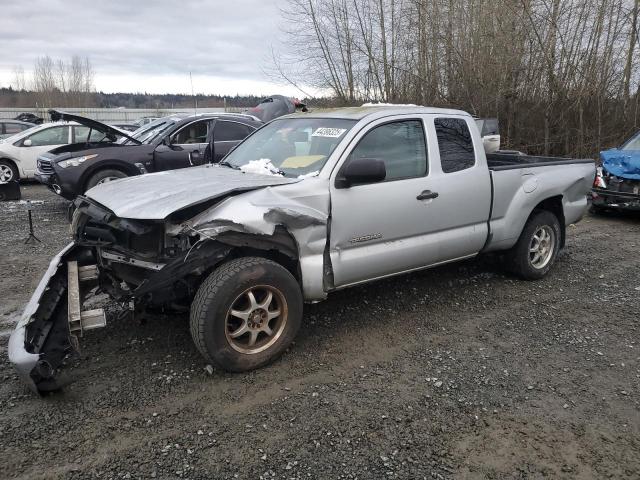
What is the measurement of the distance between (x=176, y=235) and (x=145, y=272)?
0.49 metres

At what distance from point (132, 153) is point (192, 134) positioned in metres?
1.22

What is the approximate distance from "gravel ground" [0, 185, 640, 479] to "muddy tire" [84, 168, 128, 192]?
3937mm

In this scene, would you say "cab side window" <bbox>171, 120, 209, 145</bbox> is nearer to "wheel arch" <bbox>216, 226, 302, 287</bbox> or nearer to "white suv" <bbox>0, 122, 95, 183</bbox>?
"white suv" <bbox>0, 122, 95, 183</bbox>

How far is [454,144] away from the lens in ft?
15.8

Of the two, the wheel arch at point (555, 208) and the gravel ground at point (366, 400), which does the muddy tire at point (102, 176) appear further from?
the wheel arch at point (555, 208)

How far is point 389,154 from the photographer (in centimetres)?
432

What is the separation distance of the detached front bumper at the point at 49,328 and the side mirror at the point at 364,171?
6.61 feet

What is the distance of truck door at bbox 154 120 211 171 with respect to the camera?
9.04m

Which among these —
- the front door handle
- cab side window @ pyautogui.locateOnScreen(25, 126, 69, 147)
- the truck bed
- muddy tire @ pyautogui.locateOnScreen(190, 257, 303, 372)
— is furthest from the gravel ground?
cab side window @ pyautogui.locateOnScreen(25, 126, 69, 147)

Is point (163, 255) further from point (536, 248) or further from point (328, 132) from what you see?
point (536, 248)

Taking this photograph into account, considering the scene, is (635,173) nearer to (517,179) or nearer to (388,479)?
(517,179)

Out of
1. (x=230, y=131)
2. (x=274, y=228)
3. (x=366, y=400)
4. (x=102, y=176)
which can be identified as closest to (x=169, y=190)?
(x=274, y=228)

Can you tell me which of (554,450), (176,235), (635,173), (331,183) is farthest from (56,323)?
(635,173)

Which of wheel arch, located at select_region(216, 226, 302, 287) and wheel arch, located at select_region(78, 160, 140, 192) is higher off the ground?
wheel arch, located at select_region(78, 160, 140, 192)
